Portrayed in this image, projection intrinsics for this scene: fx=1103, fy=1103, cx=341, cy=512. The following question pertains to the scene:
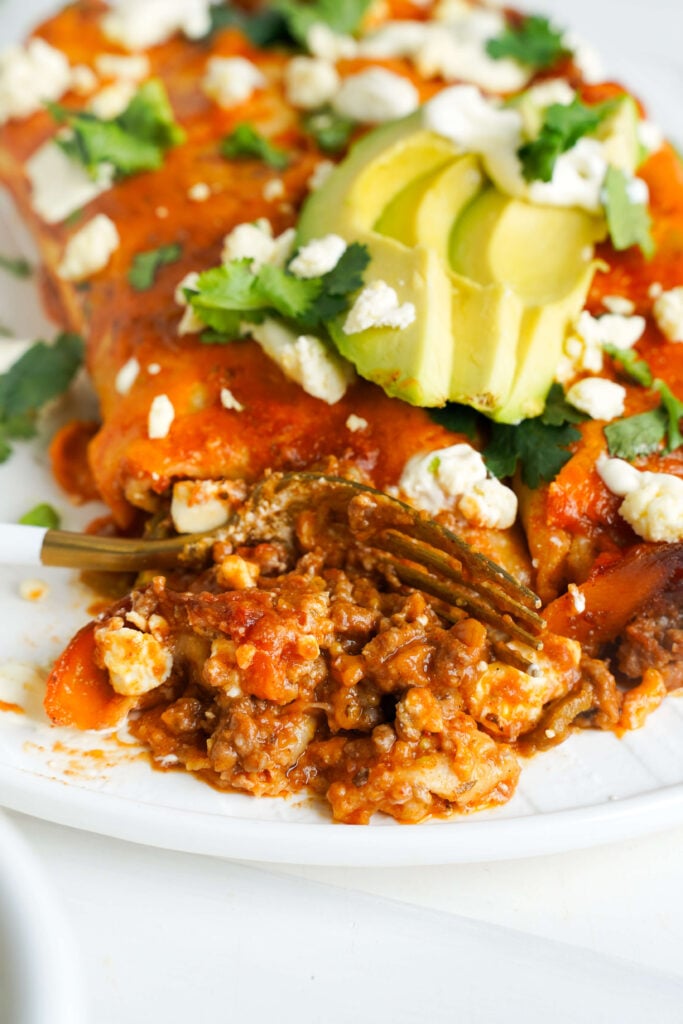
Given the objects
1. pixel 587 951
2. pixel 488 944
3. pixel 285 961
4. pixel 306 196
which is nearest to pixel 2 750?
pixel 285 961

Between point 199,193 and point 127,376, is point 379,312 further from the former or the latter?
point 199,193

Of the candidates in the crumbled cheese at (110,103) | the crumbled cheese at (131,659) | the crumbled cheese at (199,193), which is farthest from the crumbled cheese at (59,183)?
the crumbled cheese at (131,659)

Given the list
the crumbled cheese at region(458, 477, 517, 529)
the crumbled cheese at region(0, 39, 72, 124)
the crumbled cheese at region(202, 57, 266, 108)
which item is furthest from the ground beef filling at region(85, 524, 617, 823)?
the crumbled cheese at region(0, 39, 72, 124)

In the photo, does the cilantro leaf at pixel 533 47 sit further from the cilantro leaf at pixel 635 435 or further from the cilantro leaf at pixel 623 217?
the cilantro leaf at pixel 635 435

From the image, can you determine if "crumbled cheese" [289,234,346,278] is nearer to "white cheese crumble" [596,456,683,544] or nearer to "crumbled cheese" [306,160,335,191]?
"crumbled cheese" [306,160,335,191]

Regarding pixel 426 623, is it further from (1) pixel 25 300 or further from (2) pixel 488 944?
(1) pixel 25 300
